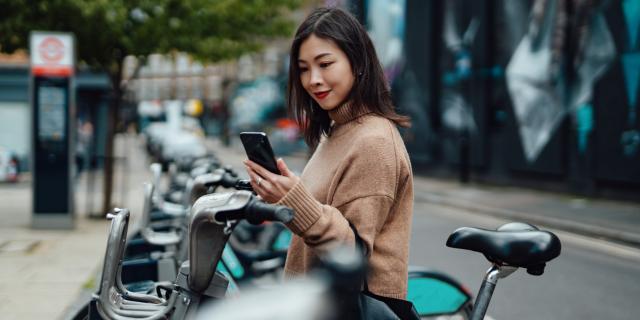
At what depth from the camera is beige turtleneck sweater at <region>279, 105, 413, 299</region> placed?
1.96 metres

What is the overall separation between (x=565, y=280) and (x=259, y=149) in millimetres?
5684

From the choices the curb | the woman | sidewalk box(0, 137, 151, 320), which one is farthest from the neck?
the curb

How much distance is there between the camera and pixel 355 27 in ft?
7.27

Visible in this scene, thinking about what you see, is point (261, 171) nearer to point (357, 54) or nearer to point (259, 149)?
point (259, 149)

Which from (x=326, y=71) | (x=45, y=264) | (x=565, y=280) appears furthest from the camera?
(x=45, y=264)

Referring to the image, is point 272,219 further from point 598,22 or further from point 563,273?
point 598,22

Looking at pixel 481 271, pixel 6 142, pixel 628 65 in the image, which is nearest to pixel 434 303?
pixel 481 271

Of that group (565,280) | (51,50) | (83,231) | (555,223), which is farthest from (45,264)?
(555,223)

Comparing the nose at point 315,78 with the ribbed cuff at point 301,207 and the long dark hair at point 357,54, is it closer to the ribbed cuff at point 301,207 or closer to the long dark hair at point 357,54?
the long dark hair at point 357,54

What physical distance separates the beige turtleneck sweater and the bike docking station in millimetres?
8248

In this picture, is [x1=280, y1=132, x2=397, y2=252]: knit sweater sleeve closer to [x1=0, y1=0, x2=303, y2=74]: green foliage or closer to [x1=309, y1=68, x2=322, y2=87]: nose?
[x1=309, y1=68, x2=322, y2=87]: nose

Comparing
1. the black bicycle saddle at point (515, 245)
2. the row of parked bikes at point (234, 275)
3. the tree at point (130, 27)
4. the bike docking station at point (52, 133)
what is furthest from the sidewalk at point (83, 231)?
the black bicycle saddle at point (515, 245)

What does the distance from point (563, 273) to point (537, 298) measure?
1.23 m

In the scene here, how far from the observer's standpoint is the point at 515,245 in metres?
2.27
